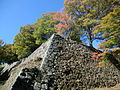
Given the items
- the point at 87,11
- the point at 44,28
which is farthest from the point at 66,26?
the point at 44,28

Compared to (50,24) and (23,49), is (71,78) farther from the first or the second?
(23,49)

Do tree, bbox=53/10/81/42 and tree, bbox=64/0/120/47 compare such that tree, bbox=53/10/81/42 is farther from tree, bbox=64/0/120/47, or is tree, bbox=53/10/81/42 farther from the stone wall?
the stone wall

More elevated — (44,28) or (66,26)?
(44,28)

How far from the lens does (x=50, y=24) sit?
16.8 metres

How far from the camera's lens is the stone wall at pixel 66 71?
633 cm

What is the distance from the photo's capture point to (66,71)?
23.4ft

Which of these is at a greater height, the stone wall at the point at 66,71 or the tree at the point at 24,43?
the tree at the point at 24,43

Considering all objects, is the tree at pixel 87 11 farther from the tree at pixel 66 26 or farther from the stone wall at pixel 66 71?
the stone wall at pixel 66 71

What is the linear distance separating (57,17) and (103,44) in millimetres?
8880

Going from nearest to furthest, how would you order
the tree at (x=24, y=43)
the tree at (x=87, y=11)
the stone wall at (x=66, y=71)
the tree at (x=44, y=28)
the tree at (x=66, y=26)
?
the stone wall at (x=66, y=71) → the tree at (x=87, y=11) → the tree at (x=66, y=26) → the tree at (x=44, y=28) → the tree at (x=24, y=43)

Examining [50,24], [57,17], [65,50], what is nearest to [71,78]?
[65,50]

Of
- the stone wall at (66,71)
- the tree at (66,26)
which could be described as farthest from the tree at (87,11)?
the stone wall at (66,71)

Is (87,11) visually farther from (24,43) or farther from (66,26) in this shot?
(24,43)

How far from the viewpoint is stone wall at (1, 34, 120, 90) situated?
633cm
